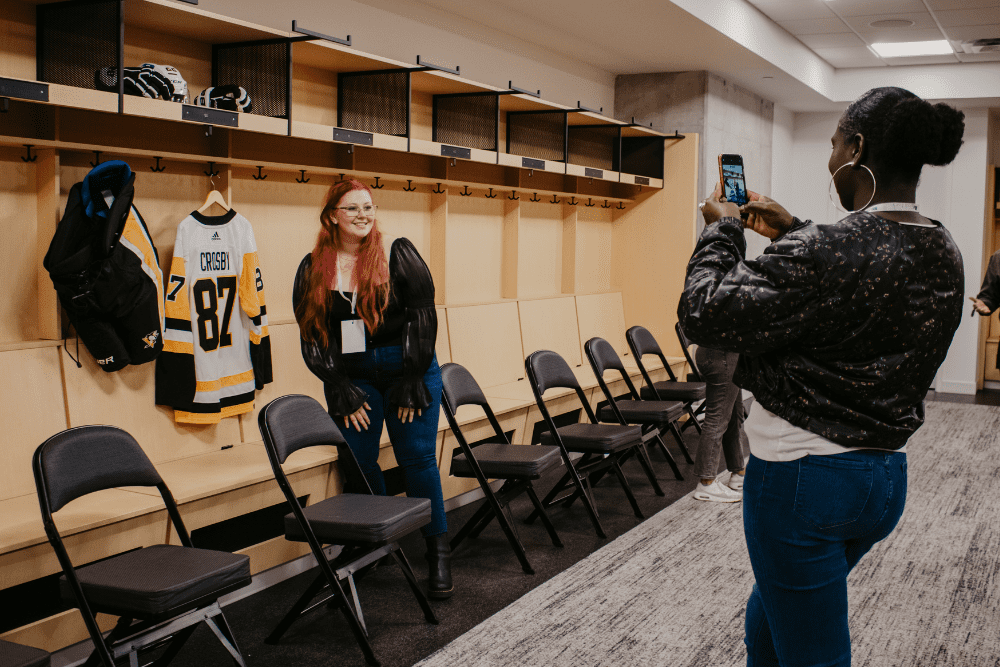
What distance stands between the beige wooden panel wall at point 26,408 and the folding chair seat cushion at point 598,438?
2166mm

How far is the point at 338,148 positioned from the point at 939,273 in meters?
3.53

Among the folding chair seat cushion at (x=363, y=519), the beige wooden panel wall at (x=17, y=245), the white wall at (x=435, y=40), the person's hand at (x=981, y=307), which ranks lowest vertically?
the folding chair seat cushion at (x=363, y=519)

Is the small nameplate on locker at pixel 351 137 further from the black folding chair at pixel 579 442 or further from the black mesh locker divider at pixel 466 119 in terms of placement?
the black folding chair at pixel 579 442

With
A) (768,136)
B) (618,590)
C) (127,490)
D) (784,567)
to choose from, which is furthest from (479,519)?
(768,136)

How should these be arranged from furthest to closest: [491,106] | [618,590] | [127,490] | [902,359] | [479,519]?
[491,106], [479,519], [618,590], [127,490], [902,359]

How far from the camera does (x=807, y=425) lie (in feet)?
4.32

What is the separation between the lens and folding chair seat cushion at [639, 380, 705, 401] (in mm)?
5332

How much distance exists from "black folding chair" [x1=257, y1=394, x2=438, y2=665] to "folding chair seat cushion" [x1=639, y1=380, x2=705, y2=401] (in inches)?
108

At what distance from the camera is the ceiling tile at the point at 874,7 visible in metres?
5.91

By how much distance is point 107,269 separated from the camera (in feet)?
10.0

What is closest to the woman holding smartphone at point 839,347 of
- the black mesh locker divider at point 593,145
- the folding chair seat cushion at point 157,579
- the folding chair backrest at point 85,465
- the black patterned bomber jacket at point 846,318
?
the black patterned bomber jacket at point 846,318

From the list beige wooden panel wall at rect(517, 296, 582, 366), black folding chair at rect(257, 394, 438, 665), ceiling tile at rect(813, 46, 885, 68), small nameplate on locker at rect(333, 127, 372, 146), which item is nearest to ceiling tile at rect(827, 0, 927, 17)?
ceiling tile at rect(813, 46, 885, 68)

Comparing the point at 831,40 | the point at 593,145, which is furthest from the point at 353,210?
the point at 831,40

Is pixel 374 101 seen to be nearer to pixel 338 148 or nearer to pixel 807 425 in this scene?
pixel 338 148
